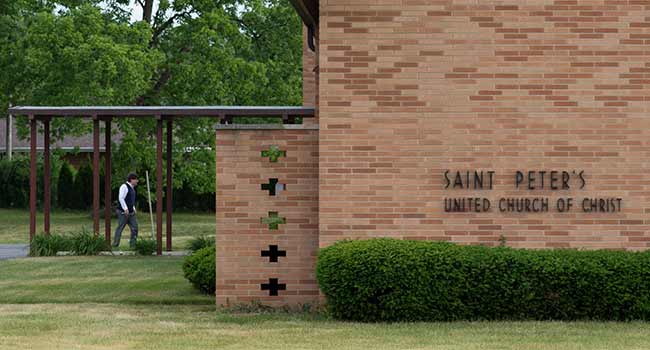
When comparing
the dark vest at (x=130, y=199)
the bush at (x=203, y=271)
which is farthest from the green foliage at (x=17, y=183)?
the bush at (x=203, y=271)

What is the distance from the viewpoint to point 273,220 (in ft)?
51.1

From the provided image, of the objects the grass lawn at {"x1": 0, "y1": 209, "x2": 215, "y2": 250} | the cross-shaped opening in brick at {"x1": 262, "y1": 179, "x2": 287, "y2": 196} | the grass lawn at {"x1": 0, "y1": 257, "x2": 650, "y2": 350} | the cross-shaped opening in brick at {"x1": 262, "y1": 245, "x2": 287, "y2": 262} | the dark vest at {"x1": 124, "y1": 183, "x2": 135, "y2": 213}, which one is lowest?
the grass lawn at {"x1": 0, "y1": 209, "x2": 215, "y2": 250}

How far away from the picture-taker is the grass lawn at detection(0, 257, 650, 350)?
12344 mm

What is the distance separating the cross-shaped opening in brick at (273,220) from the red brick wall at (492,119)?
0.94m

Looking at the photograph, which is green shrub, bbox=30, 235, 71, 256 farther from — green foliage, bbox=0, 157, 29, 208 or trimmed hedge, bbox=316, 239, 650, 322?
green foliage, bbox=0, 157, 29, 208

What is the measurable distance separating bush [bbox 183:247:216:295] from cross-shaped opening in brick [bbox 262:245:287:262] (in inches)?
81.2

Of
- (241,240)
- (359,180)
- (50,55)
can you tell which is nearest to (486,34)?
(359,180)

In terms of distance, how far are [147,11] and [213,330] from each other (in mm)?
33791

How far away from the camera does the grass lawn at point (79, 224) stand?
3897cm

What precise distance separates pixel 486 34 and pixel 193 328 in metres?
4.54

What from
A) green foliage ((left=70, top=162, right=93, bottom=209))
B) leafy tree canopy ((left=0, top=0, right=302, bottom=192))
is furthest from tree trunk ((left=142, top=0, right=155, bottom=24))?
green foliage ((left=70, top=162, right=93, bottom=209))

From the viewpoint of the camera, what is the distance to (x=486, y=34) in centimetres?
1480

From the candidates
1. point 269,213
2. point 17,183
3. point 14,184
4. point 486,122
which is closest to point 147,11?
point 17,183

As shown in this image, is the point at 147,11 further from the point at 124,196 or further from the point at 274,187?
the point at 274,187
